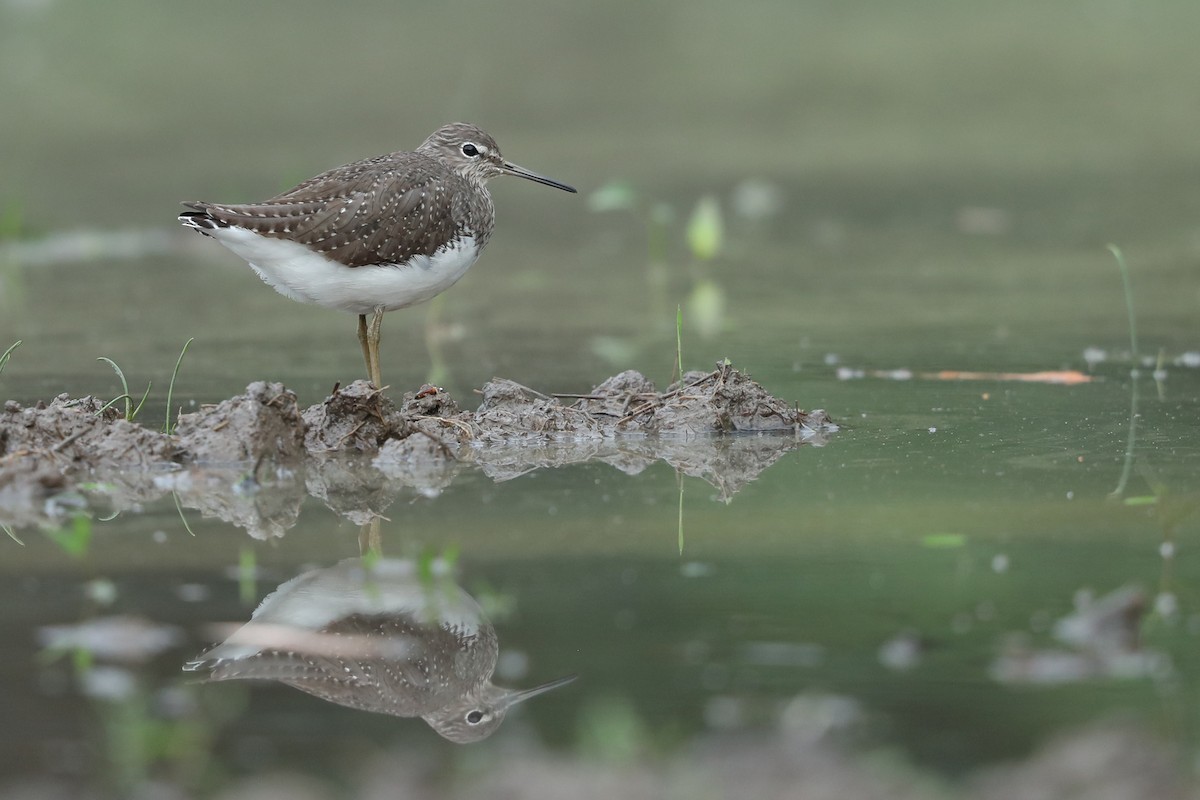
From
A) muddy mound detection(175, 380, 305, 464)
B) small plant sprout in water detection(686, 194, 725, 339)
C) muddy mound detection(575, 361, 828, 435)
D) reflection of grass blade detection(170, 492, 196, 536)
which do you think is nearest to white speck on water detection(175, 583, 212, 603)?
reflection of grass blade detection(170, 492, 196, 536)

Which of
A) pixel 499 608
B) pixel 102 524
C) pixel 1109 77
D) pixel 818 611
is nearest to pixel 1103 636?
pixel 818 611

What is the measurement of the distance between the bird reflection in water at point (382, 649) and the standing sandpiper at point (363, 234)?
287 cm

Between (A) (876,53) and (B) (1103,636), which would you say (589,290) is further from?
(A) (876,53)

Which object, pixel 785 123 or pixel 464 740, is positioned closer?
pixel 464 740

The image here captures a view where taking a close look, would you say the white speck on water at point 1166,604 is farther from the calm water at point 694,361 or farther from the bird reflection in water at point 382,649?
the bird reflection in water at point 382,649

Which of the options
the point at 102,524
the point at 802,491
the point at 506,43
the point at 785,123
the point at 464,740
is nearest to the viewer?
the point at 464,740

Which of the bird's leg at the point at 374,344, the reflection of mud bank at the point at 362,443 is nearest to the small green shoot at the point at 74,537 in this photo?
the reflection of mud bank at the point at 362,443

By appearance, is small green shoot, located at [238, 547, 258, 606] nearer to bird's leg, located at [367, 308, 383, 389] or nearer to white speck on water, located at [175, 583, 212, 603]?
white speck on water, located at [175, 583, 212, 603]

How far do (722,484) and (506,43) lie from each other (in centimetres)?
1664

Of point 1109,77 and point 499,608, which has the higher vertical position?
point 1109,77

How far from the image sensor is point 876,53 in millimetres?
23781

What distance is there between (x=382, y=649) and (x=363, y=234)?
3.87 m

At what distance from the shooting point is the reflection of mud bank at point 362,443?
7.60m

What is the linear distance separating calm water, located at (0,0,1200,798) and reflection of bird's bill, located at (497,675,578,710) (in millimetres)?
56
